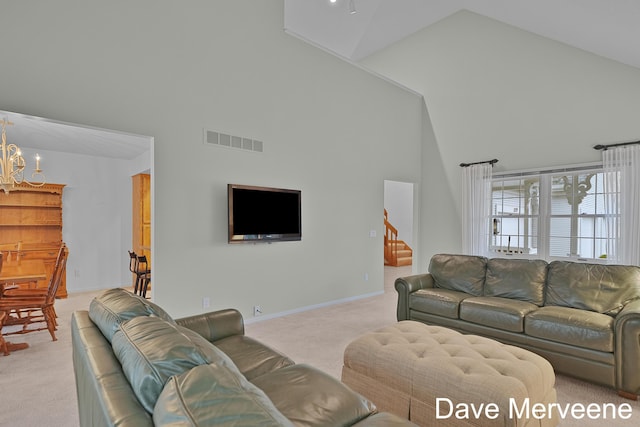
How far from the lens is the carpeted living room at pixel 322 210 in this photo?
1821 mm

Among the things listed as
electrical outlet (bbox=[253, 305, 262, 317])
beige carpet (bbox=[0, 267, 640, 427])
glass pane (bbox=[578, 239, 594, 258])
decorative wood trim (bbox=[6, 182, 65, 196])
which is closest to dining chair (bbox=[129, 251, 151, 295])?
beige carpet (bbox=[0, 267, 640, 427])

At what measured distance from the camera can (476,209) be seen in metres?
5.85

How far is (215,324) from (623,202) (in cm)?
512

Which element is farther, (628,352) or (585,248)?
(585,248)

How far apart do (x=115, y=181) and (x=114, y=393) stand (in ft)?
22.0

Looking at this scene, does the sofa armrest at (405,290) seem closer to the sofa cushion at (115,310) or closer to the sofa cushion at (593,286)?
the sofa cushion at (593,286)

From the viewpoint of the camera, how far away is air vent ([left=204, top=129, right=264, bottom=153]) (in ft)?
13.1

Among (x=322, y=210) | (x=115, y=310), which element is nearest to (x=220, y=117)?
(x=322, y=210)

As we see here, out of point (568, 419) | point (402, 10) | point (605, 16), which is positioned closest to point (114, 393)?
point (568, 419)

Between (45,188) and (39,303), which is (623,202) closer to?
(39,303)

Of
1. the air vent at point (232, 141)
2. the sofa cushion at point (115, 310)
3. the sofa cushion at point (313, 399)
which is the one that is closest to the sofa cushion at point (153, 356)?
the sofa cushion at point (115, 310)

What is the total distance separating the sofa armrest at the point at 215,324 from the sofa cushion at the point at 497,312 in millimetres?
2315

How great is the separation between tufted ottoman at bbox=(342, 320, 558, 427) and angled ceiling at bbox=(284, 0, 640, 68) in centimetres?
325

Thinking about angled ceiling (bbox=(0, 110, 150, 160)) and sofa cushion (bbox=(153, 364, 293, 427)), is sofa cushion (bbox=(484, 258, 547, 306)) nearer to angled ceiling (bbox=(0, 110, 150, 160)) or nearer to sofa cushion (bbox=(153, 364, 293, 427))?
sofa cushion (bbox=(153, 364, 293, 427))
